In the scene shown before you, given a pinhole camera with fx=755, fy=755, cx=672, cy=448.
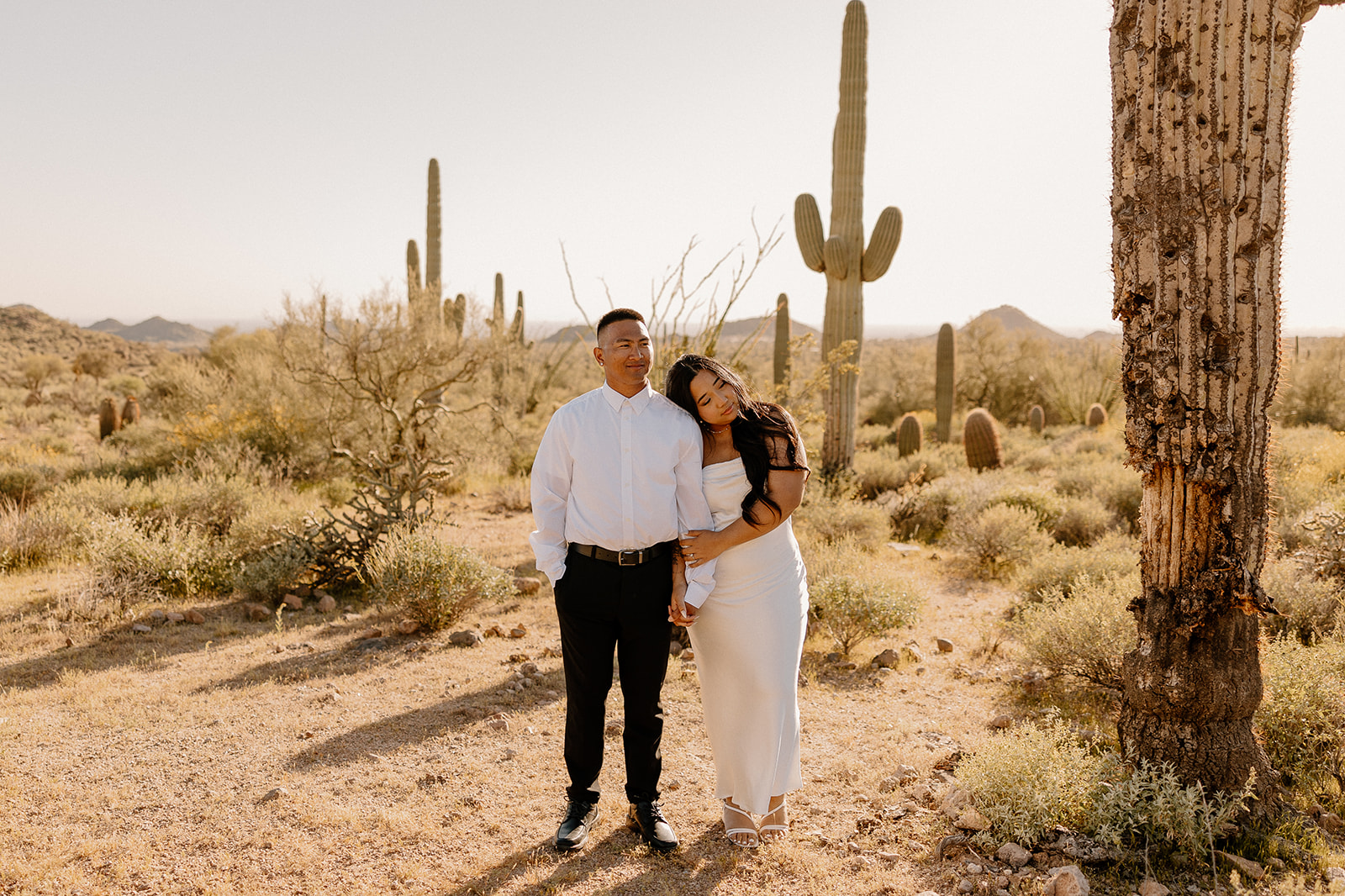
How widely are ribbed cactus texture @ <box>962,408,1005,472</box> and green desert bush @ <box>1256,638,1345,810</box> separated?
9.76m

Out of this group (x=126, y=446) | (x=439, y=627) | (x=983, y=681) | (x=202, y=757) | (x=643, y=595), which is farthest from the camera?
(x=126, y=446)

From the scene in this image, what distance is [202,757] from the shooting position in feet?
13.1

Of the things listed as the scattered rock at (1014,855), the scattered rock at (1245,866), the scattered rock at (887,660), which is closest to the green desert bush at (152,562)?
the scattered rock at (887,660)

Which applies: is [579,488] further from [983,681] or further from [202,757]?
[983,681]

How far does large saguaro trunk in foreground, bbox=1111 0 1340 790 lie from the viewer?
9.30ft

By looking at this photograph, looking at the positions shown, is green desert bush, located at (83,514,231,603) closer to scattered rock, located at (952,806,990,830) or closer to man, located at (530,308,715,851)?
man, located at (530,308,715,851)

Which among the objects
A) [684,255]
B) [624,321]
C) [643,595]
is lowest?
[643,595]

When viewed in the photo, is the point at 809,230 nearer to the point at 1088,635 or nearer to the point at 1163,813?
the point at 1088,635

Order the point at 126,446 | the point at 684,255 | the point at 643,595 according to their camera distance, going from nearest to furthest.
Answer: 1. the point at 643,595
2. the point at 684,255
3. the point at 126,446

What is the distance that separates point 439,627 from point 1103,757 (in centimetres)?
468

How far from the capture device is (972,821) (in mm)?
3189

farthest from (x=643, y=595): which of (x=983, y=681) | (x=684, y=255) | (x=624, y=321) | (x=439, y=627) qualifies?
(x=684, y=255)

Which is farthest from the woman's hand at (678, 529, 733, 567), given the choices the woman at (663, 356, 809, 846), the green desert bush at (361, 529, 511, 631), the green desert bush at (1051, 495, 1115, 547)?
the green desert bush at (1051, 495, 1115, 547)

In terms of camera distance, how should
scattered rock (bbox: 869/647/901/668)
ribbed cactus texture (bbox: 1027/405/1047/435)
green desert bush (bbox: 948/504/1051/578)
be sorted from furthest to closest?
ribbed cactus texture (bbox: 1027/405/1047/435)
green desert bush (bbox: 948/504/1051/578)
scattered rock (bbox: 869/647/901/668)
